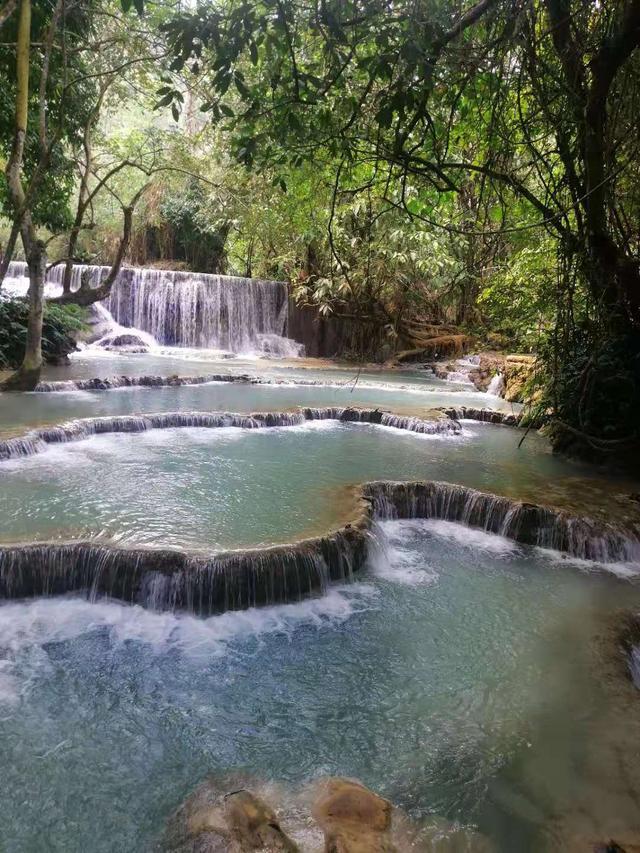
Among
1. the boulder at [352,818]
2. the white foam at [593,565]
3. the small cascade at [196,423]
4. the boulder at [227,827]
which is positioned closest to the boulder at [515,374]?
the small cascade at [196,423]

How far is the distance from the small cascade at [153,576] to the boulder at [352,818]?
1.75 meters

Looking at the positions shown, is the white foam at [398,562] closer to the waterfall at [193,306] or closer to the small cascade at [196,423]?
the small cascade at [196,423]

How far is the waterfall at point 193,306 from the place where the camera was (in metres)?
18.6

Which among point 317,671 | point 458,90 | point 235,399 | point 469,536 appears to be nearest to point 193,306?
point 235,399

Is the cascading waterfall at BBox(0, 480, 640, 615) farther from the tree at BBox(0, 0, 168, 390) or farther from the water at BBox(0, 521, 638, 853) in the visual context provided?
the tree at BBox(0, 0, 168, 390)

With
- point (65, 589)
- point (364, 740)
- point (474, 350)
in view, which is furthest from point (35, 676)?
point (474, 350)

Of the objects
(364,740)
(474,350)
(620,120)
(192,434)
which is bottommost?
(364,740)

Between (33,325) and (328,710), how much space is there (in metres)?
8.07

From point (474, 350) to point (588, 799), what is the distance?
53.4 feet

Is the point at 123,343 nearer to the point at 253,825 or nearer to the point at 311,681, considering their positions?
the point at 311,681

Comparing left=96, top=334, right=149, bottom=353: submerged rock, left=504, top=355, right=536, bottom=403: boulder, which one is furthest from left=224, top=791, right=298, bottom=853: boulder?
left=96, top=334, right=149, bottom=353: submerged rock

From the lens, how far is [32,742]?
3.12m

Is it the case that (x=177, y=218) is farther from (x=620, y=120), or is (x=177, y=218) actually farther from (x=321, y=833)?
(x=321, y=833)

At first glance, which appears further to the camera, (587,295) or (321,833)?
(587,295)
